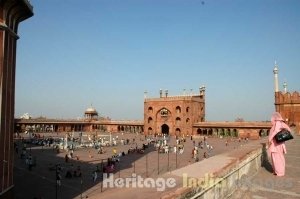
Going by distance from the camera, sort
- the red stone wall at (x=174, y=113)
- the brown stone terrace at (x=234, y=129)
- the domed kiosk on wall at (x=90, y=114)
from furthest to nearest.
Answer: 1. the domed kiosk on wall at (x=90, y=114)
2. the red stone wall at (x=174, y=113)
3. the brown stone terrace at (x=234, y=129)

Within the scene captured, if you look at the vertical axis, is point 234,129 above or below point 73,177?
above

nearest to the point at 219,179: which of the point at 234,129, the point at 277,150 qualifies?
the point at 277,150

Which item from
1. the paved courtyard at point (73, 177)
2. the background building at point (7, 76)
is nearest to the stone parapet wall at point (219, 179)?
the paved courtyard at point (73, 177)

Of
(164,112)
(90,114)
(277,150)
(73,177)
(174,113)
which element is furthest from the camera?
(90,114)

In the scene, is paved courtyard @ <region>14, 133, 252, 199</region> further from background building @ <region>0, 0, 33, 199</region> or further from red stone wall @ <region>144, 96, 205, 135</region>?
red stone wall @ <region>144, 96, 205, 135</region>

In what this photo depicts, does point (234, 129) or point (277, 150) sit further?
point (234, 129)

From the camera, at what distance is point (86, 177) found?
59.5ft

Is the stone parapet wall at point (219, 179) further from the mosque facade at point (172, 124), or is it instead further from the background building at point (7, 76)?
the mosque facade at point (172, 124)

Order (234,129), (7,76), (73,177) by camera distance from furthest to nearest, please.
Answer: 1. (234,129)
2. (73,177)
3. (7,76)

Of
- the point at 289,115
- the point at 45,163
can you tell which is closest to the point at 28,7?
the point at 45,163

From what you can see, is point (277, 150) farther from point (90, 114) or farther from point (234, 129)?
point (90, 114)

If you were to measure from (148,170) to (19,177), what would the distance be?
7709 mm

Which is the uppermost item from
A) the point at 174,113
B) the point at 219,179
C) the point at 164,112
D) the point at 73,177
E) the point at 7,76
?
the point at 7,76

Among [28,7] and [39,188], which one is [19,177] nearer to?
[39,188]
